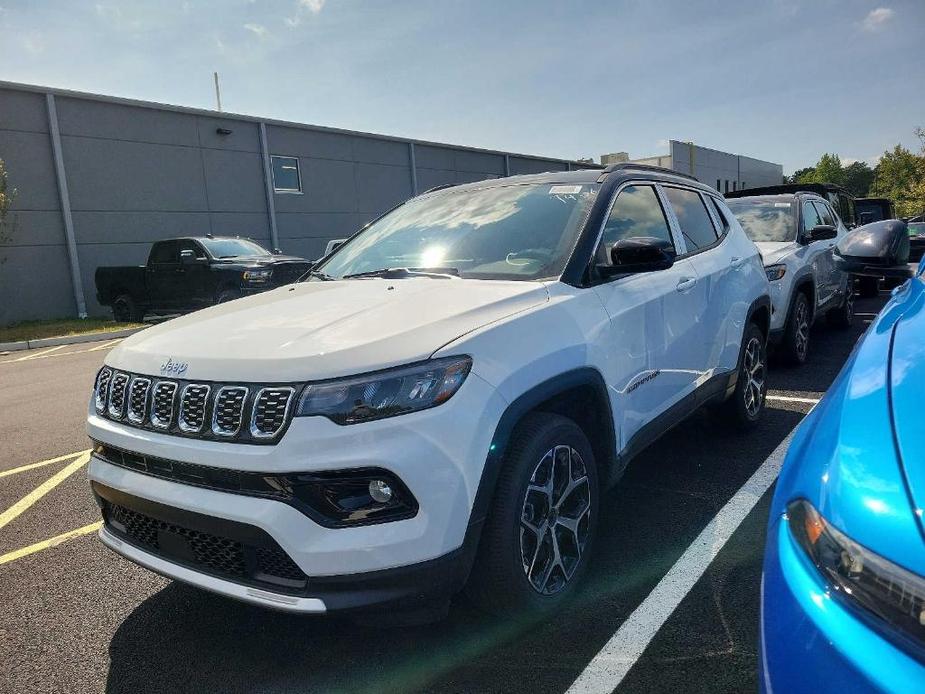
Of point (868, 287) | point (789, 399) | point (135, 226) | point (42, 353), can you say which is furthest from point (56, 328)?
point (868, 287)

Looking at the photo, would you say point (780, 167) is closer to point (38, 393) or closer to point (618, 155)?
point (618, 155)

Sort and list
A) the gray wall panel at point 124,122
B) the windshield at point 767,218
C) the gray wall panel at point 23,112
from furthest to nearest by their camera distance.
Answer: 1. the gray wall panel at point 124,122
2. the gray wall panel at point 23,112
3. the windshield at point 767,218

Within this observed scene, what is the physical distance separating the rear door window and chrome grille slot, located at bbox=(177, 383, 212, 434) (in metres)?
2.92

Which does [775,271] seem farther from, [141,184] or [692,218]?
[141,184]

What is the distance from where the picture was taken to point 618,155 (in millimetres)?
44969

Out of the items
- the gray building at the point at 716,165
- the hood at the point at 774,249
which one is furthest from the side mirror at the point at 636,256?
the gray building at the point at 716,165

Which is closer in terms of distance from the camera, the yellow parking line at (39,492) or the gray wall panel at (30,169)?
the yellow parking line at (39,492)

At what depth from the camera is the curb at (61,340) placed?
1168 centimetres

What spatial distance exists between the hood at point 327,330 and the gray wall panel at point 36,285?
1515 cm

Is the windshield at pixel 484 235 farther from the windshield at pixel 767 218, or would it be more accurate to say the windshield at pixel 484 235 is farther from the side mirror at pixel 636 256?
the windshield at pixel 767 218

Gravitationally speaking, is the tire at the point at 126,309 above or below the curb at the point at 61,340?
above

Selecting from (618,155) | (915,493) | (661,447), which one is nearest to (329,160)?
(661,447)

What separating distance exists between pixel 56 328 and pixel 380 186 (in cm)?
1184

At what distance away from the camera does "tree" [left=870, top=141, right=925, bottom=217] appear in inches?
1848
